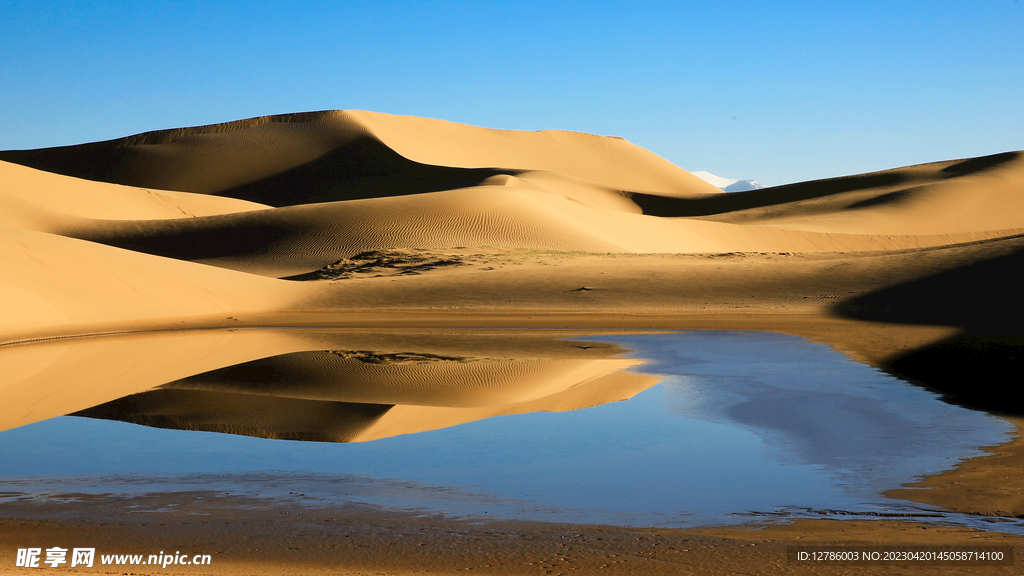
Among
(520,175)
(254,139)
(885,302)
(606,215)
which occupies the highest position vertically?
(254,139)

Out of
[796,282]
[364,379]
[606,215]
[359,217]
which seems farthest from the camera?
[606,215]

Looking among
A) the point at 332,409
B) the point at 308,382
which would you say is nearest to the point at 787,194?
the point at 308,382

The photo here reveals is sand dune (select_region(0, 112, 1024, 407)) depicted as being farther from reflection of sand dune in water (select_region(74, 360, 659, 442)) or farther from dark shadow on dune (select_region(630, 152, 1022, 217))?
reflection of sand dune in water (select_region(74, 360, 659, 442))

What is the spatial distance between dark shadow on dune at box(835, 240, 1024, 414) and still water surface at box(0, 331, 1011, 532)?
0.90 m

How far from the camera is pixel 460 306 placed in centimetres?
2564

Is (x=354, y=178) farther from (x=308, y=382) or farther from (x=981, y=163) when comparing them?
(x=308, y=382)

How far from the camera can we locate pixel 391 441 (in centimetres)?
804

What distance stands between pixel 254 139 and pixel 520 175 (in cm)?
3931

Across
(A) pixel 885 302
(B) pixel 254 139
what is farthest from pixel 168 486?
(B) pixel 254 139

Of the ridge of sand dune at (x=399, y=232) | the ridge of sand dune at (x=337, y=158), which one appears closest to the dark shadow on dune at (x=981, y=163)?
the ridge of sand dune at (x=337, y=158)

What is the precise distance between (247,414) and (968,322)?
17.1m

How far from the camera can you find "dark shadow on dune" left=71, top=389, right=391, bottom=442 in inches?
336

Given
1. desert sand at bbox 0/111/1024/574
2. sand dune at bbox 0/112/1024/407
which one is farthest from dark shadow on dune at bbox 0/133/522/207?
desert sand at bbox 0/111/1024/574

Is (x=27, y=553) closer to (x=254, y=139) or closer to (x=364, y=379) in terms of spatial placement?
(x=364, y=379)
